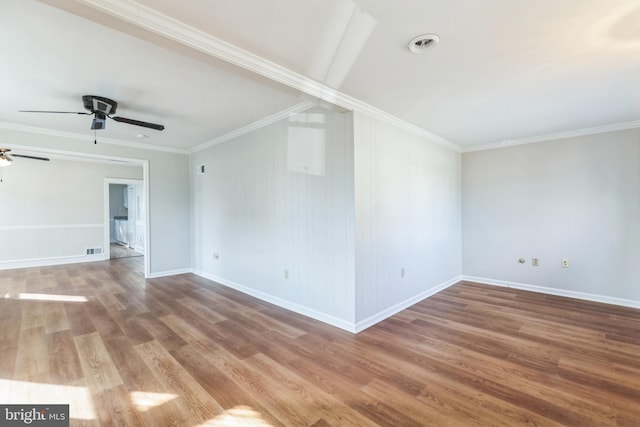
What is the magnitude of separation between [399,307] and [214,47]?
3.44 meters

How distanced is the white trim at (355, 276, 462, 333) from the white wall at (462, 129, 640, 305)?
957 mm

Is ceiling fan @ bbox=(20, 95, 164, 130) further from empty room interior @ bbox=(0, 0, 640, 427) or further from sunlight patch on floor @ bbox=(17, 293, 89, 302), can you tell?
sunlight patch on floor @ bbox=(17, 293, 89, 302)

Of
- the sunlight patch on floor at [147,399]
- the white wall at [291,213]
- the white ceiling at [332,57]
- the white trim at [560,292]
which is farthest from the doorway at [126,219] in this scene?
the white trim at [560,292]

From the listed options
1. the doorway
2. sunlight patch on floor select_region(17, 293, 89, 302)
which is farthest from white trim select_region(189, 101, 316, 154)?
the doorway

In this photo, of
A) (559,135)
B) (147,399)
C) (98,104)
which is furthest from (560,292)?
(98,104)

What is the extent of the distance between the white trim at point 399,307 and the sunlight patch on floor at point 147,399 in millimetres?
1809

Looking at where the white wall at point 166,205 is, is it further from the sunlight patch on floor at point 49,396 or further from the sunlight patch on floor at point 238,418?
the sunlight patch on floor at point 238,418

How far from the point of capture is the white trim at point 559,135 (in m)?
3.75

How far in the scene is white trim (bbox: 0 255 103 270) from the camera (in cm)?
618

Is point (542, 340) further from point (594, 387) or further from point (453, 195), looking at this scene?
point (453, 195)

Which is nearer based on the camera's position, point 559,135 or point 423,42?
point 423,42

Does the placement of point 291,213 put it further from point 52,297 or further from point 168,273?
point 52,297

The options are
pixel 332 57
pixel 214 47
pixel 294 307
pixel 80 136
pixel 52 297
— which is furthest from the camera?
pixel 80 136

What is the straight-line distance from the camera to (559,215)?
14.0 feet
